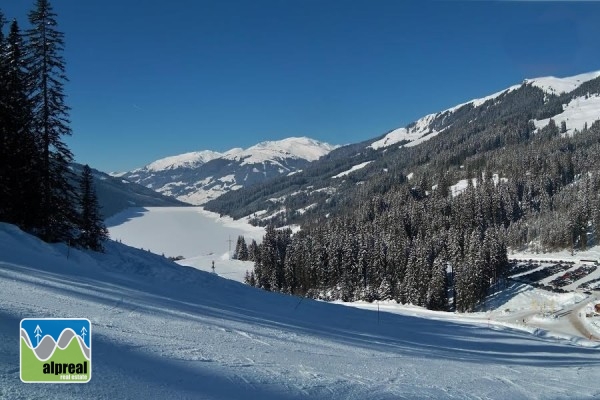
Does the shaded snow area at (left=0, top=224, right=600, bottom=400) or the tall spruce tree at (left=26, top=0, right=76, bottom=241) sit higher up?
the tall spruce tree at (left=26, top=0, right=76, bottom=241)

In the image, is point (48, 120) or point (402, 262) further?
point (402, 262)

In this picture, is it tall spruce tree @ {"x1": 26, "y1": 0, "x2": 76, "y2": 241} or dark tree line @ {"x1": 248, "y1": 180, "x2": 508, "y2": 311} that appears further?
dark tree line @ {"x1": 248, "y1": 180, "x2": 508, "y2": 311}

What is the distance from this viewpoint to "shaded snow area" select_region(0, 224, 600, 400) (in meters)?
6.66

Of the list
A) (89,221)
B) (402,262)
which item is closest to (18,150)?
(89,221)

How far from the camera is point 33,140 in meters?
25.7

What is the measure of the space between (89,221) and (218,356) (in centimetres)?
2552

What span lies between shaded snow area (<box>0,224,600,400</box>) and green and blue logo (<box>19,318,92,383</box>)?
0.16 meters

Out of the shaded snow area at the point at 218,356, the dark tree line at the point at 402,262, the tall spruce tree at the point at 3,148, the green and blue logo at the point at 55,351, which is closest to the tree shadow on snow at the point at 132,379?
the shaded snow area at the point at 218,356

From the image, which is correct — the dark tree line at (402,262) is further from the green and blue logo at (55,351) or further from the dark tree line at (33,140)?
the green and blue logo at (55,351)

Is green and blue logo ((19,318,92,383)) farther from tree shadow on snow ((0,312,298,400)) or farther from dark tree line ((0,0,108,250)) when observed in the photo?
dark tree line ((0,0,108,250))

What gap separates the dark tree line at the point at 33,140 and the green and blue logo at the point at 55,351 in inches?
774

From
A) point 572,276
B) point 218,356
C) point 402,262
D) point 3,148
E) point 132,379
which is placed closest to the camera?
point 132,379

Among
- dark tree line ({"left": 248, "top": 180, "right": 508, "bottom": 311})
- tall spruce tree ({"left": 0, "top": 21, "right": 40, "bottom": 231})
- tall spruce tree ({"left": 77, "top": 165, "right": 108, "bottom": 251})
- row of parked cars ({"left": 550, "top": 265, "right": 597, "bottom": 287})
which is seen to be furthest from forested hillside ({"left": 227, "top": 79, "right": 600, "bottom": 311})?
tall spruce tree ({"left": 0, "top": 21, "right": 40, "bottom": 231})

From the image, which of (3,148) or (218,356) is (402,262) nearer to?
(3,148)
